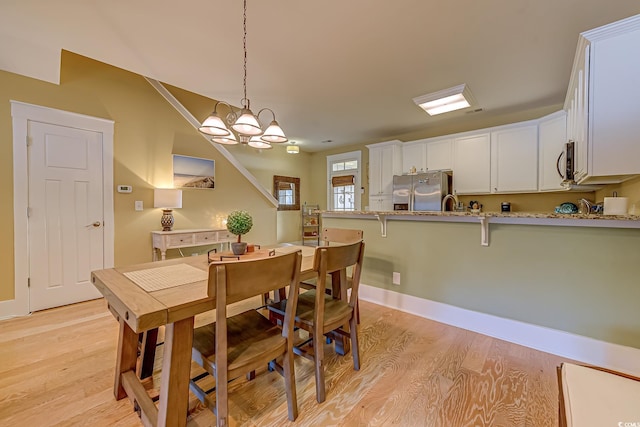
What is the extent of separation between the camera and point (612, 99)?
5.72 ft

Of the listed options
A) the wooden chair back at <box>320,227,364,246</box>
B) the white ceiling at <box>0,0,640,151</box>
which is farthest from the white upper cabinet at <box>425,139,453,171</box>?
the wooden chair back at <box>320,227,364,246</box>

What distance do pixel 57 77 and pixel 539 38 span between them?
4678mm

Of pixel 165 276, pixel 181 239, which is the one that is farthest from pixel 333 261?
pixel 181 239

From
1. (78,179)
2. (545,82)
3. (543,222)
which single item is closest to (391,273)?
(543,222)

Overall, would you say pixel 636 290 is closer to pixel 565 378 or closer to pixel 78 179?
pixel 565 378

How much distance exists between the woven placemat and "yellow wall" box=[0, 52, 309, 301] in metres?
2.22

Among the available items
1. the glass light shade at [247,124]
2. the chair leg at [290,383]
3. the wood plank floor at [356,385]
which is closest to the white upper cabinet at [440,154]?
the wood plank floor at [356,385]

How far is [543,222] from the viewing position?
2051 millimetres

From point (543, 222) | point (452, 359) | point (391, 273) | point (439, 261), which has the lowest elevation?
point (452, 359)

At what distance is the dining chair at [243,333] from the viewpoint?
3.59 ft

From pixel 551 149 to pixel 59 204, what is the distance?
606 centimetres

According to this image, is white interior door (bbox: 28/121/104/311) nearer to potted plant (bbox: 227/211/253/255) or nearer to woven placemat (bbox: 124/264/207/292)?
woven placemat (bbox: 124/264/207/292)

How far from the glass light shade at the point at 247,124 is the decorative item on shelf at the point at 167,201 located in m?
2.06

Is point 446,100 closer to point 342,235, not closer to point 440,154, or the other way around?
point 440,154
